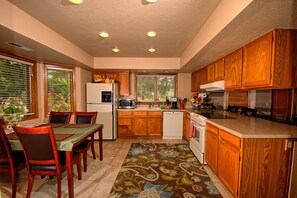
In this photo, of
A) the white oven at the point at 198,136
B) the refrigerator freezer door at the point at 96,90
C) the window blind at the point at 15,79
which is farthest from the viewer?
the refrigerator freezer door at the point at 96,90

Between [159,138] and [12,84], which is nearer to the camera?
[12,84]

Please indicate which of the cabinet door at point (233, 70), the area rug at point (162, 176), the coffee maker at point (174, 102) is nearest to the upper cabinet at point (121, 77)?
the coffee maker at point (174, 102)

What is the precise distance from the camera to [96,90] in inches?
145

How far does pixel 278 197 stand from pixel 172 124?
254cm

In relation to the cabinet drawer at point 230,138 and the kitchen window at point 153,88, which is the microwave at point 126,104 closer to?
the kitchen window at point 153,88

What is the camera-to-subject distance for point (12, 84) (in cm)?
248

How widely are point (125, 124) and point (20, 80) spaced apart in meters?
2.47

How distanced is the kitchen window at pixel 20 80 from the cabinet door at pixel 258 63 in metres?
3.83

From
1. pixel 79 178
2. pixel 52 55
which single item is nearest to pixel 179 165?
pixel 79 178

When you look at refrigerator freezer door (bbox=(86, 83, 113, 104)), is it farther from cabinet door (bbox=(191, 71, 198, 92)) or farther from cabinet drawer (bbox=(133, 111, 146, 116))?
cabinet door (bbox=(191, 71, 198, 92))

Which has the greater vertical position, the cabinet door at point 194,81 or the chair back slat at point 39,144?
the cabinet door at point 194,81

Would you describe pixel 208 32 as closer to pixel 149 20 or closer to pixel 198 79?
pixel 149 20

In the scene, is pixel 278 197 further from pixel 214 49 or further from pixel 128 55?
pixel 128 55

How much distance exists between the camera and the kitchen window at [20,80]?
2.34 m
